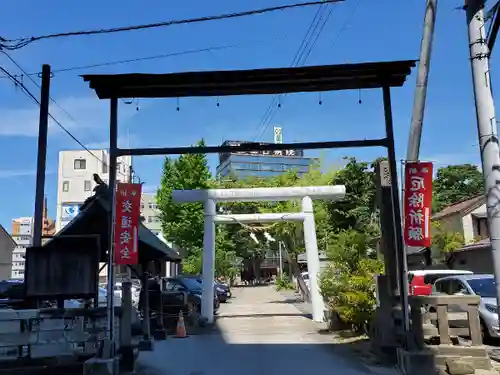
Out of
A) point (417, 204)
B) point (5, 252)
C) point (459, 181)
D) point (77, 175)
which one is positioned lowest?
point (417, 204)

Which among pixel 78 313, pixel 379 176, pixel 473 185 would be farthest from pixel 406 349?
pixel 473 185

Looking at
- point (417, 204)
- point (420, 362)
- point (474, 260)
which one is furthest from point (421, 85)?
point (474, 260)

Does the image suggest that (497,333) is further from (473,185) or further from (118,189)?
(473,185)

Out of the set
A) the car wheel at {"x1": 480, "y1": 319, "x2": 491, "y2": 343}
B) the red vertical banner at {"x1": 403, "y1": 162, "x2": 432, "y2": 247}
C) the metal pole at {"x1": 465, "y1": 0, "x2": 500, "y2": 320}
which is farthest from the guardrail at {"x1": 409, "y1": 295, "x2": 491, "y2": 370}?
A: the car wheel at {"x1": 480, "y1": 319, "x2": 491, "y2": 343}

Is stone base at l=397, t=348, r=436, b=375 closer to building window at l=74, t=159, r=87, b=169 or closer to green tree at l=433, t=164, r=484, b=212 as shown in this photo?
green tree at l=433, t=164, r=484, b=212

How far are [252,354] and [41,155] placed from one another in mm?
6805

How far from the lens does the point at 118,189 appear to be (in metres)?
9.34

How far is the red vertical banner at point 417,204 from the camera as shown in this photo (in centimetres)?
879

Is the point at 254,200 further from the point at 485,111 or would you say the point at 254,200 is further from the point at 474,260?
the point at 474,260

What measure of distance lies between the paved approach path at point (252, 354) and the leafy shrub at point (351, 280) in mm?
939

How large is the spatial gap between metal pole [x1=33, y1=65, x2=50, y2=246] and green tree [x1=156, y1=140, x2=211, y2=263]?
27.0 metres

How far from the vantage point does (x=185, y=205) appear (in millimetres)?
41312

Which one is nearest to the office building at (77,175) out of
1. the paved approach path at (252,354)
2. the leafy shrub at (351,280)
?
the paved approach path at (252,354)

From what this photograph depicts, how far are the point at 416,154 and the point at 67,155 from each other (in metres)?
57.5
